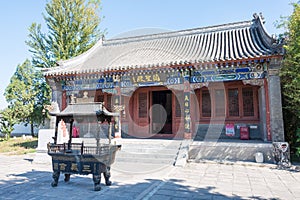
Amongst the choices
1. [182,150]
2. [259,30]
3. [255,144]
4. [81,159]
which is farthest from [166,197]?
[259,30]

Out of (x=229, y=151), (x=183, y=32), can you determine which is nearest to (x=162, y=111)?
(x=229, y=151)

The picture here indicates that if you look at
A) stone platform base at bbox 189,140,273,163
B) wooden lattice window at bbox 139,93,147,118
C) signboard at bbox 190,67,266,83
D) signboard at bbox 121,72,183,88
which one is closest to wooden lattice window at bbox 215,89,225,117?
signboard at bbox 190,67,266,83

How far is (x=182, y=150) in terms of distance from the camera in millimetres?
6965

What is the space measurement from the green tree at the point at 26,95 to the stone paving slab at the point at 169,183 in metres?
9.42

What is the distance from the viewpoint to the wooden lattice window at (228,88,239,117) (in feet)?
29.2

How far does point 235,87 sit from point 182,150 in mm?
3868

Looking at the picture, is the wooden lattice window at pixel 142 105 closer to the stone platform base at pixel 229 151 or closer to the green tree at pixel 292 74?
the stone platform base at pixel 229 151

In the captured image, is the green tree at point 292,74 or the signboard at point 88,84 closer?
the green tree at point 292,74

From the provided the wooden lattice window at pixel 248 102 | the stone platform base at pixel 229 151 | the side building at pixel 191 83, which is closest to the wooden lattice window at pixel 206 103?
the side building at pixel 191 83

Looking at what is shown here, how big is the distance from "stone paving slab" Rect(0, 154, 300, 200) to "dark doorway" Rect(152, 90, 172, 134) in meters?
3.87

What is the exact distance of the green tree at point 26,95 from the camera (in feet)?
48.7

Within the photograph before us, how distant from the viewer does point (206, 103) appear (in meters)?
9.34

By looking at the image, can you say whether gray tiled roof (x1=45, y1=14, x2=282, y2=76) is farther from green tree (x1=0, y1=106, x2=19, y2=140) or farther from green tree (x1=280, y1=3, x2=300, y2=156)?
green tree (x1=0, y1=106, x2=19, y2=140)

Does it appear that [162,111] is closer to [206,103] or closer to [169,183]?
[206,103]
